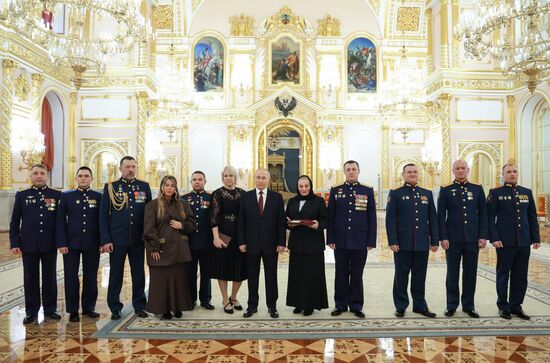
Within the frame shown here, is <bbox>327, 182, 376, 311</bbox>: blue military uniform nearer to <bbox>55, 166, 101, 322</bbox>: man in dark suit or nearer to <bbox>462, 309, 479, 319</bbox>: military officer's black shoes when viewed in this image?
<bbox>462, 309, 479, 319</bbox>: military officer's black shoes

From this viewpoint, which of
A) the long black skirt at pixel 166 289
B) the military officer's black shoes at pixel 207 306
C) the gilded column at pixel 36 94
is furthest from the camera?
the gilded column at pixel 36 94

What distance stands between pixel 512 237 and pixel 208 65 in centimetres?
1998

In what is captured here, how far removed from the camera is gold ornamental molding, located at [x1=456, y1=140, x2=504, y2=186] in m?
14.9

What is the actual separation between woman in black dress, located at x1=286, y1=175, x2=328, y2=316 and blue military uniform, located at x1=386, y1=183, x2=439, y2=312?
0.81 meters

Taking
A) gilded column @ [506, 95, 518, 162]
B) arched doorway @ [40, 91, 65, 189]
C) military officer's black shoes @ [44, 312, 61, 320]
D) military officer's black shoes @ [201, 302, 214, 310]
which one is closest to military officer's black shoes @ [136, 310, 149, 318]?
military officer's black shoes @ [201, 302, 214, 310]

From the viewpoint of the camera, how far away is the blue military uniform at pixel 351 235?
5.04 metres

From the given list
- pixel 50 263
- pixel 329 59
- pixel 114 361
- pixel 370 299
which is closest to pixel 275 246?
pixel 370 299

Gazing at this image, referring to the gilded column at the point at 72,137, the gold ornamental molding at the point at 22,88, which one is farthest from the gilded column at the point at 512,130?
the gold ornamental molding at the point at 22,88

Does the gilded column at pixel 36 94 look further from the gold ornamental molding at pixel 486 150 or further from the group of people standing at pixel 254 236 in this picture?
the gold ornamental molding at pixel 486 150

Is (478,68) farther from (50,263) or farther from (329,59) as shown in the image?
(50,263)

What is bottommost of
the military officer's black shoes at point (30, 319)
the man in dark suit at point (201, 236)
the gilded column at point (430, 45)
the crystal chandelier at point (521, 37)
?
the military officer's black shoes at point (30, 319)

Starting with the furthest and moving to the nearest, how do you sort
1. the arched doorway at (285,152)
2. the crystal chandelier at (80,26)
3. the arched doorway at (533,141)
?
1. the arched doorway at (285,152)
2. the arched doorway at (533,141)
3. the crystal chandelier at (80,26)

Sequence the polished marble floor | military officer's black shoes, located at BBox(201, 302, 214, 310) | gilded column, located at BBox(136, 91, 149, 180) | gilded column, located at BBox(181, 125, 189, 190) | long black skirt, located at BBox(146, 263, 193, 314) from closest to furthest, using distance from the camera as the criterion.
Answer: the polished marble floor < long black skirt, located at BBox(146, 263, 193, 314) < military officer's black shoes, located at BBox(201, 302, 214, 310) < gilded column, located at BBox(136, 91, 149, 180) < gilded column, located at BBox(181, 125, 189, 190)

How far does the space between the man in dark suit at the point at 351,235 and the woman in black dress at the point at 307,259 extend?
16 centimetres
